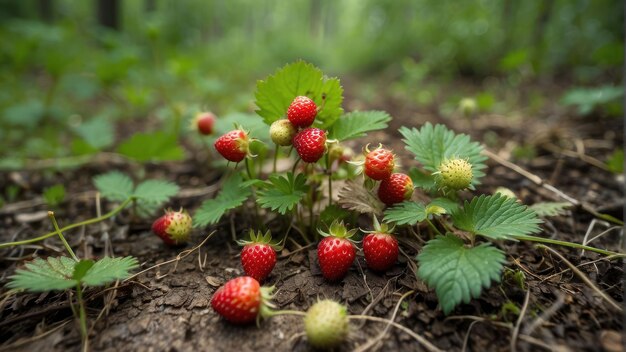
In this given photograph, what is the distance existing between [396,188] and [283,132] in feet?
1.67

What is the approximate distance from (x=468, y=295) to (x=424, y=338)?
0.22m

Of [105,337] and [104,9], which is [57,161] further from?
[104,9]

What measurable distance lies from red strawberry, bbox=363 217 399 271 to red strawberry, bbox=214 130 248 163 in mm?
608

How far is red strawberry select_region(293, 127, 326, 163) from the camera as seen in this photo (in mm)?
1327

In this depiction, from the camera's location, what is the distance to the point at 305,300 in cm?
137

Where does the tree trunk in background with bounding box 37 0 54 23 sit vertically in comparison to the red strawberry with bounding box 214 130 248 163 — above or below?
above

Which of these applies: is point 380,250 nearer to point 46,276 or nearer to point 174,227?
point 174,227

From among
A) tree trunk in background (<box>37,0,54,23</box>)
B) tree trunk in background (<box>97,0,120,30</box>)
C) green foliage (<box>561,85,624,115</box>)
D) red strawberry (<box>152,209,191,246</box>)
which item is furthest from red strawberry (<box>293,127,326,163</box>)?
tree trunk in background (<box>37,0,54,23</box>)

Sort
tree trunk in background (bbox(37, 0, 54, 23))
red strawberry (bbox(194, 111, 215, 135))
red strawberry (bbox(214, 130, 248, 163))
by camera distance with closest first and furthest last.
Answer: red strawberry (bbox(214, 130, 248, 163)) < red strawberry (bbox(194, 111, 215, 135)) < tree trunk in background (bbox(37, 0, 54, 23))

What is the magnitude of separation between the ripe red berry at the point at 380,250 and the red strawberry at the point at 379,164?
0.24 meters

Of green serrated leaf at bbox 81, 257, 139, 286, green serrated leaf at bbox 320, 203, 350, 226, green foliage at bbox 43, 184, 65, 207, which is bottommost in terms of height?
green foliage at bbox 43, 184, 65, 207

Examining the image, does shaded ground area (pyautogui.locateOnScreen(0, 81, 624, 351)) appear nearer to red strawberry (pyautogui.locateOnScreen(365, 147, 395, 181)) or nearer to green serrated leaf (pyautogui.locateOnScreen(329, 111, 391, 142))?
red strawberry (pyautogui.locateOnScreen(365, 147, 395, 181))

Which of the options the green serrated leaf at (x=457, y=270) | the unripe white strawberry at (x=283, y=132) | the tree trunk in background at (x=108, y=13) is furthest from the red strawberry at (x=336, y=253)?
the tree trunk in background at (x=108, y=13)

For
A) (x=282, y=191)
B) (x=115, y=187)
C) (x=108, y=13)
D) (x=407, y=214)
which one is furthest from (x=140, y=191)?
(x=108, y=13)
